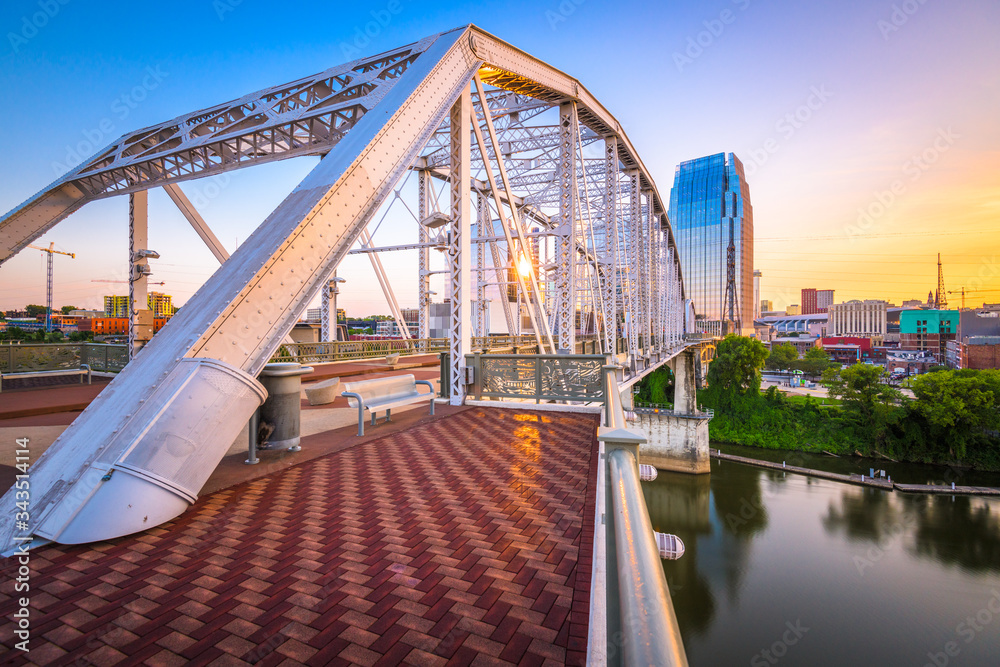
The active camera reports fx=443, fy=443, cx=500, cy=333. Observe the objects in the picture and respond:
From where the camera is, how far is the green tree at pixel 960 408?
3719 centimetres

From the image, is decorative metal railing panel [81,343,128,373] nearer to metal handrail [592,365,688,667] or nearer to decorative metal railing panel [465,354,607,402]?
decorative metal railing panel [465,354,607,402]

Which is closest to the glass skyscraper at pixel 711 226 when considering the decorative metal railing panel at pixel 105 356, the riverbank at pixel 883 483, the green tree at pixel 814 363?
the green tree at pixel 814 363

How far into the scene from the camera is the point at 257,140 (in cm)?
1098

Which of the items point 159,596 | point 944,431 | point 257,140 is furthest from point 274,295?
point 944,431

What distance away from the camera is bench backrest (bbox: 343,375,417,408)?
22.7ft

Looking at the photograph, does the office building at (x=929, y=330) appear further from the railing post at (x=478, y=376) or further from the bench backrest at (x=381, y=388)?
the bench backrest at (x=381, y=388)

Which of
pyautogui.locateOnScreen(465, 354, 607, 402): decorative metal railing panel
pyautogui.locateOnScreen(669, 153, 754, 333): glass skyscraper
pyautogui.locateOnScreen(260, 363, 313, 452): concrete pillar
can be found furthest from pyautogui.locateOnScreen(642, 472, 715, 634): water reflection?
pyautogui.locateOnScreen(669, 153, 754, 333): glass skyscraper

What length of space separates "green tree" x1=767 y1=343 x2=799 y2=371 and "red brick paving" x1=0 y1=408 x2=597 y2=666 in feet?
317

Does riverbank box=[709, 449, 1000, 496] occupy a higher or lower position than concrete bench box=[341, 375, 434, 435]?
lower

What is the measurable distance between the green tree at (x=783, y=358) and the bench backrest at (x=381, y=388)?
94021 mm

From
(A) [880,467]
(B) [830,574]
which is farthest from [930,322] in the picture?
(B) [830,574]

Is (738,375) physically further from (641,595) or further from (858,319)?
(858,319)

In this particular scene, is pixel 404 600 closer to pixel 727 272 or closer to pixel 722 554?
pixel 722 554

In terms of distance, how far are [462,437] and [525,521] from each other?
3.07 meters
